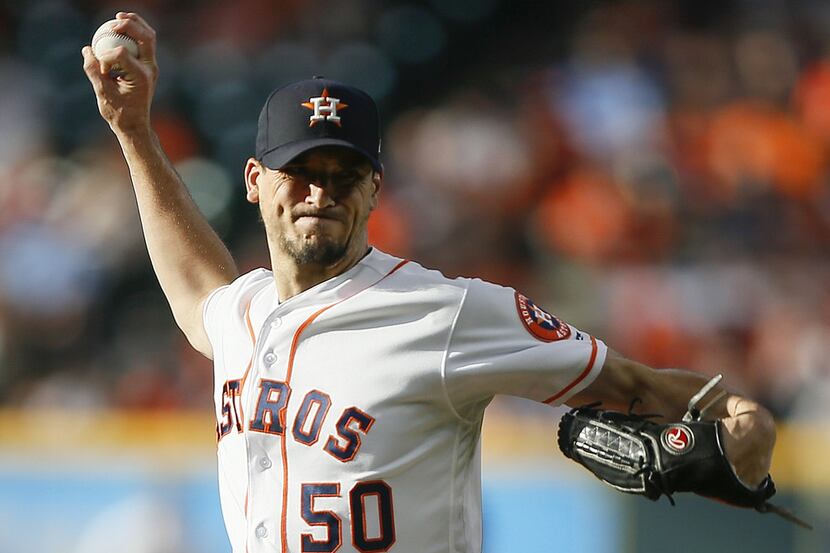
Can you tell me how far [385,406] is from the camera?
257 cm

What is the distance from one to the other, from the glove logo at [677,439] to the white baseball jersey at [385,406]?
19 cm

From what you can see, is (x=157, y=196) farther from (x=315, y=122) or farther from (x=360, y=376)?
(x=360, y=376)

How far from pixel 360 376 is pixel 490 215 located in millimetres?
4897

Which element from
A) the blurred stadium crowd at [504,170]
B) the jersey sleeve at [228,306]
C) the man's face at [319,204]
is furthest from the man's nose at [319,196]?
the blurred stadium crowd at [504,170]

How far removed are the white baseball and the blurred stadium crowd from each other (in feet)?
12.1

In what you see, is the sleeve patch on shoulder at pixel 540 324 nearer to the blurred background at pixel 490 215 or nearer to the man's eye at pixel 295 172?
the man's eye at pixel 295 172

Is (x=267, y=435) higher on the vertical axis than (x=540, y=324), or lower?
lower

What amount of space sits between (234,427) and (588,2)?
6.56m

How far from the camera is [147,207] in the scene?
3197 millimetres

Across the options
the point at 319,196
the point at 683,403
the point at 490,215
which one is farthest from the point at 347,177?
the point at 490,215

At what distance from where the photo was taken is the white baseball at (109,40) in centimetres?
306

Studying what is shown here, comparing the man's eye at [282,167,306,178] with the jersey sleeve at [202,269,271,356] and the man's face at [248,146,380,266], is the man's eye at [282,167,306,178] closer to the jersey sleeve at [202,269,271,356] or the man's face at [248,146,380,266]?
the man's face at [248,146,380,266]

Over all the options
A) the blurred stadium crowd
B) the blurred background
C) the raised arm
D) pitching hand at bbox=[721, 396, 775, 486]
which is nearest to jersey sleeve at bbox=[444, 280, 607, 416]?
pitching hand at bbox=[721, 396, 775, 486]

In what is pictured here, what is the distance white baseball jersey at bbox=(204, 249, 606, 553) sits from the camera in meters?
2.54
